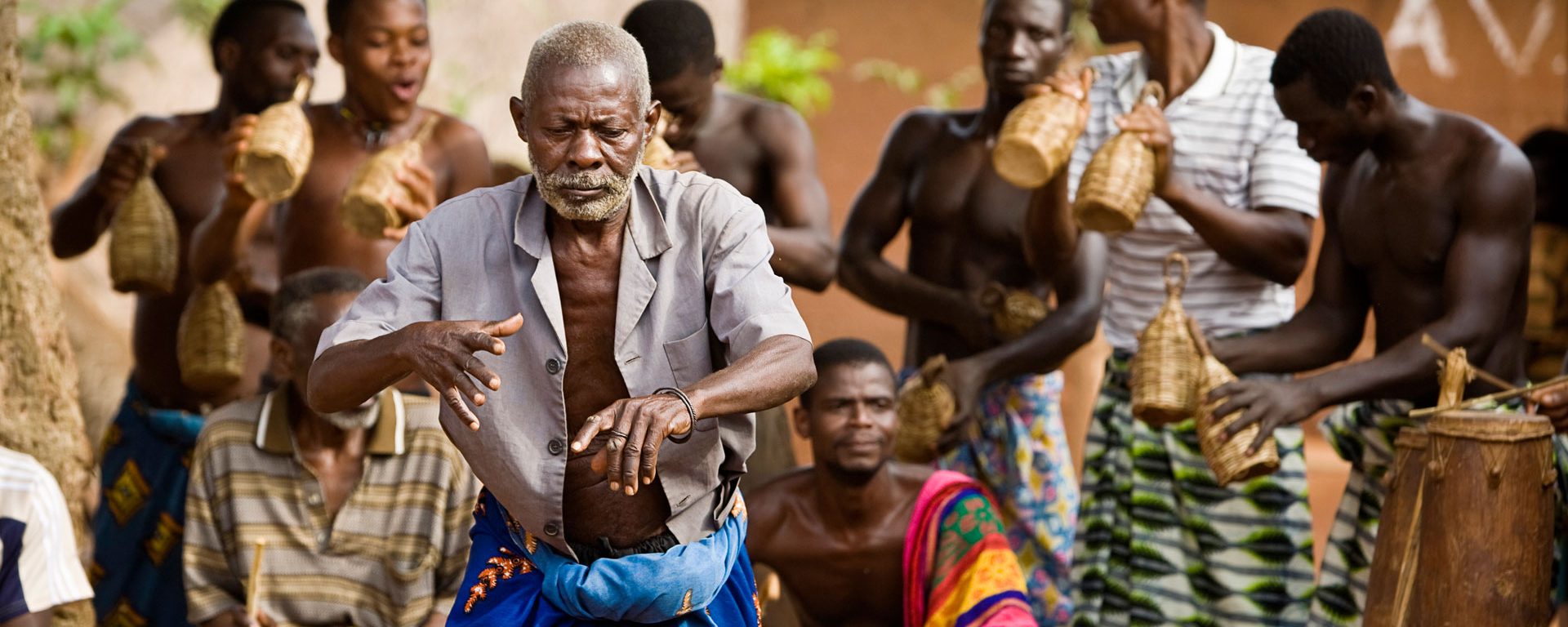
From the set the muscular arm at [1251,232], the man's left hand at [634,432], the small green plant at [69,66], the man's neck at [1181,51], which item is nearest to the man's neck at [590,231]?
the man's left hand at [634,432]

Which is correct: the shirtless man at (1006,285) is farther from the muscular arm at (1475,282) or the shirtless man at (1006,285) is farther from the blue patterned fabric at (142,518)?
the blue patterned fabric at (142,518)

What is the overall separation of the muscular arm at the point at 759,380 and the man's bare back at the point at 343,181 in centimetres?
249

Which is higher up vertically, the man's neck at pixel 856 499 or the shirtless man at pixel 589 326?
the shirtless man at pixel 589 326

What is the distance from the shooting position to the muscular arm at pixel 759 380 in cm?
265

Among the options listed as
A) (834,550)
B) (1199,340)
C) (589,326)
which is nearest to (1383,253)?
(1199,340)

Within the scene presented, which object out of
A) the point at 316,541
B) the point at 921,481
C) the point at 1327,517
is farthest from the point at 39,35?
the point at 1327,517

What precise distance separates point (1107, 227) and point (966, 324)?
886 millimetres

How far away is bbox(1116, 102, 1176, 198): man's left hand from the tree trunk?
3.12 m

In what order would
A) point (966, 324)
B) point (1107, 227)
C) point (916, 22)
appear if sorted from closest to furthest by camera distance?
point (1107, 227) → point (966, 324) → point (916, 22)

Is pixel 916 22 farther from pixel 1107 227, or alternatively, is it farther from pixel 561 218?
pixel 561 218

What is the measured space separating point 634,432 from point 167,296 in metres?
3.70

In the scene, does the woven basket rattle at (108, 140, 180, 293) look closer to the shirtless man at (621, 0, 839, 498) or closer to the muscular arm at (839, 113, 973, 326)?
the shirtless man at (621, 0, 839, 498)

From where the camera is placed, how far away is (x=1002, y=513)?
216 inches

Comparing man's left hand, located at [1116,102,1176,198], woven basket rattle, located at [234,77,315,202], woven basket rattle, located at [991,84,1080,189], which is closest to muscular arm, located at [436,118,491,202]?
woven basket rattle, located at [234,77,315,202]
